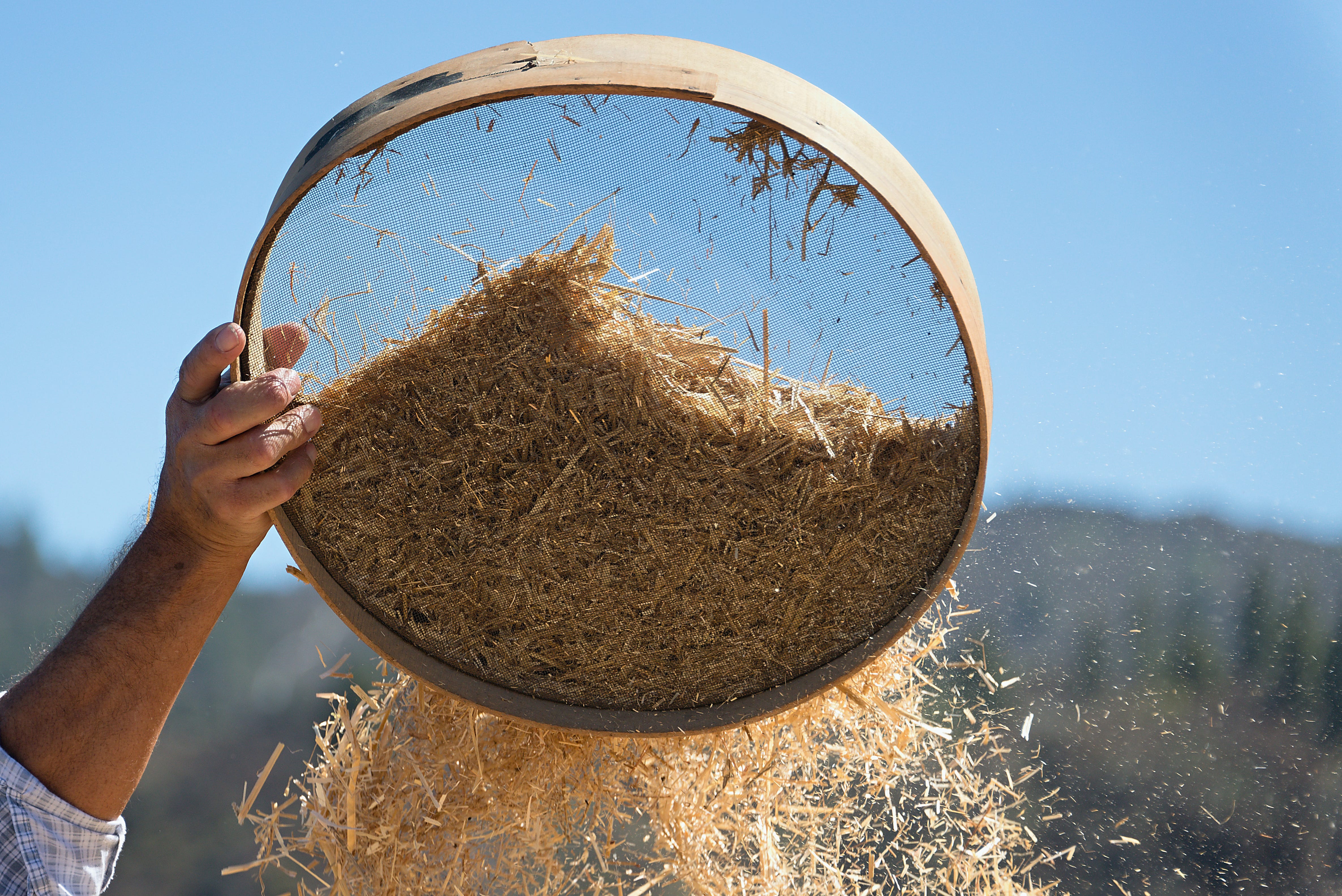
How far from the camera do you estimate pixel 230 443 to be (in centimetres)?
122

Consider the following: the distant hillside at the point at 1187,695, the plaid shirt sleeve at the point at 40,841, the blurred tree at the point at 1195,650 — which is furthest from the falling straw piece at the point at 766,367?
the blurred tree at the point at 1195,650

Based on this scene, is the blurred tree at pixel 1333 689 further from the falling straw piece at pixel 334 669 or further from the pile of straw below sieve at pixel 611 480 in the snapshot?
the falling straw piece at pixel 334 669

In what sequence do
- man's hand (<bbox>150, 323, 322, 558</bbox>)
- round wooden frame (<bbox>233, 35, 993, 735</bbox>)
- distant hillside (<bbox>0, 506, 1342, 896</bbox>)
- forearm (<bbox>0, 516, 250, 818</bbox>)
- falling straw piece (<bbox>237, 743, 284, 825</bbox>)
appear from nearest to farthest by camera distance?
round wooden frame (<bbox>233, 35, 993, 735</bbox>) < man's hand (<bbox>150, 323, 322, 558</bbox>) < forearm (<bbox>0, 516, 250, 818</bbox>) < falling straw piece (<bbox>237, 743, 284, 825</bbox>) < distant hillside (<bbox>0, 506, 1342, 896</bbox>)

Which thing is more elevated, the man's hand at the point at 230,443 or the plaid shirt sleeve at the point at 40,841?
the man's hand at the point at 230,443

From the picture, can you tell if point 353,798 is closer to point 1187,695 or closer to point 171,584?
point 171,584

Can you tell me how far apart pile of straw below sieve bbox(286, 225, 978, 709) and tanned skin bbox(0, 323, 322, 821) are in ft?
0.30

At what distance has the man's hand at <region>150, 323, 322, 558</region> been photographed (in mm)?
1192

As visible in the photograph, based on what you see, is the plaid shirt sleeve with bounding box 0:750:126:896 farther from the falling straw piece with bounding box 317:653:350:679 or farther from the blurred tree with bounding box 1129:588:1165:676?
the blurred tree with bounding box 1129:588:1165:676

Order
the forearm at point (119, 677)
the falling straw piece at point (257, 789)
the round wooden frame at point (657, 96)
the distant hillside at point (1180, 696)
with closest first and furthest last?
1. the round wooden frame at point (657, 96)
2. the forearm at point (119, 677)
3. the falling straw piece at point (257, 789)
4. the distant hillside at point (1180, 696)

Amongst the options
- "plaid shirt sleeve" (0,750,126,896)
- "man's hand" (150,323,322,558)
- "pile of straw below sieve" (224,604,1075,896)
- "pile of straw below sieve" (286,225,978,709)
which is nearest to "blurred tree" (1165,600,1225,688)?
"pile of straw below sieve" (224,604,1075,896)

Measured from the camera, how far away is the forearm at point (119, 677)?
4.25 feet

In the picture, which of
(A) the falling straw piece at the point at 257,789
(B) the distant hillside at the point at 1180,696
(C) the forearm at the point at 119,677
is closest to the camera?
(C) the forearm at the point at 119,677

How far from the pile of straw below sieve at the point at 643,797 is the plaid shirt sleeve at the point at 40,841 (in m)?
0.33

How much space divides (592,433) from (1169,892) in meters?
4.91
